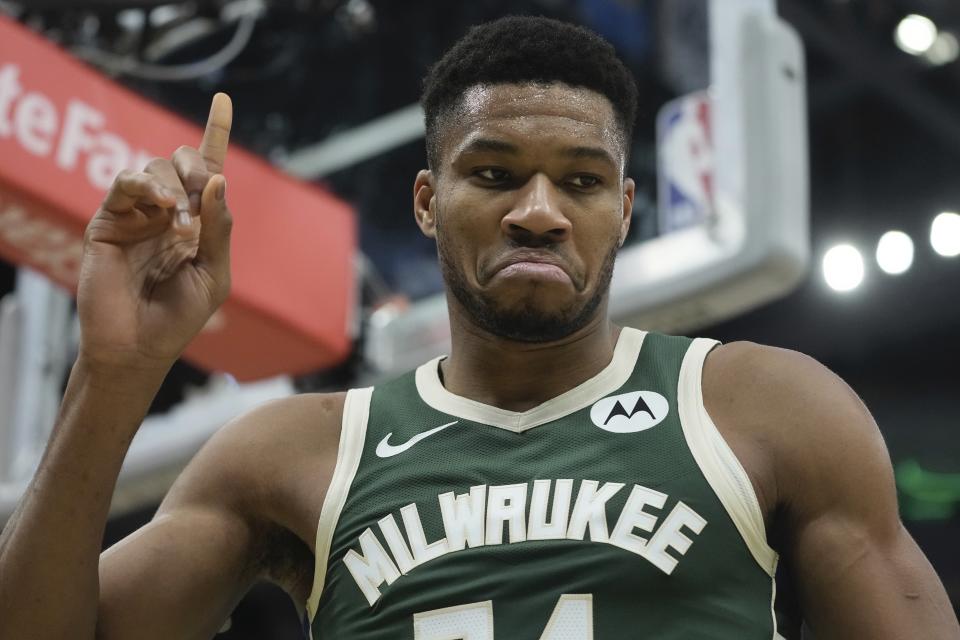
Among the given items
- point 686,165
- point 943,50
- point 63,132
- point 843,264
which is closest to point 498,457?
point 686,165

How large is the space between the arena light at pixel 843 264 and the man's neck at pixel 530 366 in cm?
698

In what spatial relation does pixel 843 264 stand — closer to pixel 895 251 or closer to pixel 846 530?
pixel 895 251

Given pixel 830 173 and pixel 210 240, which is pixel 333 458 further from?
pixel 830 173

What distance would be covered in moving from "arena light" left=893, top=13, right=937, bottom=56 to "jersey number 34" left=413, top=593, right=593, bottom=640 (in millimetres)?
6363

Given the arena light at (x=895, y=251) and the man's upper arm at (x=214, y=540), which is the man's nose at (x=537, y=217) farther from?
the arena light at (x=895, y=251)

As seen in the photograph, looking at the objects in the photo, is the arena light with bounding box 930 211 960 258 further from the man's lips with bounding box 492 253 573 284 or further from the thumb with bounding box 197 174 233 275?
the thumb with bounding box 197 174 233 275

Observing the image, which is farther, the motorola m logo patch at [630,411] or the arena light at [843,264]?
the arena light at [843,264]

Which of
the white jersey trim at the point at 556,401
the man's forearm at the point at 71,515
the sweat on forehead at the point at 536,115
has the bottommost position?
the man's forearm at the point at 71,515

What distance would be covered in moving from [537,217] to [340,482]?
47cm

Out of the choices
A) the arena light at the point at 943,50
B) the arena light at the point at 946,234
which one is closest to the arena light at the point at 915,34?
the arena light at the point at 943,50

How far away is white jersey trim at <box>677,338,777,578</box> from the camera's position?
213cm

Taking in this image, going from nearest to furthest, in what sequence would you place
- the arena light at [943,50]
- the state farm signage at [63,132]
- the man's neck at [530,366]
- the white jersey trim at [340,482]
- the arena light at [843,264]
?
1. the white jersey trim at [340,482]
2. the man's neck at [530,366]
3. the state farm signage at [63,132]
4. the arena light at [943,50]
5. the arena light at [843,264]

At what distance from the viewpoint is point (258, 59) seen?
25.4ft

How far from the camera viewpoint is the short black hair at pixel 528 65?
2402 millimetres
